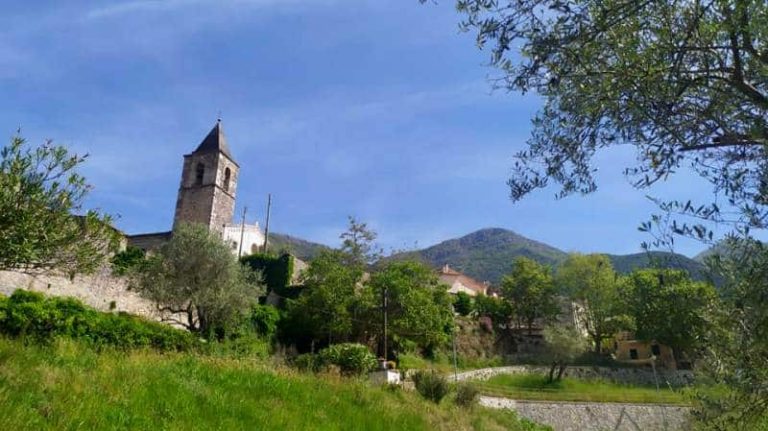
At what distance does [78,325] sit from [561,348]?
2962 cm

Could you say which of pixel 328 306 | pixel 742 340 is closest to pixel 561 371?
pixel 328 306

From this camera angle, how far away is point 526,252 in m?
163

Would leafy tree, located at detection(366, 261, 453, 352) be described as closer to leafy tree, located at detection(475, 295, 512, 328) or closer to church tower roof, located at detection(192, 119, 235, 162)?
leafy tree, located at detection(475, 295, 512, 328)

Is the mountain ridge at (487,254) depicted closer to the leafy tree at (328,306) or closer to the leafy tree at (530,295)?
the leafy tree at (530,295)

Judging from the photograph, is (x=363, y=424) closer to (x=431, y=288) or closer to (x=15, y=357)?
(x=15, y=357)

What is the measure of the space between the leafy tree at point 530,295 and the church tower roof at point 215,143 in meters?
29.6

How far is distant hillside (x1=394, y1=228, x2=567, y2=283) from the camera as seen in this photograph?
5546 inches

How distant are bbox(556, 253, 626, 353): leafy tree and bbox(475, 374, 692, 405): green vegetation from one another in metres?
8.81

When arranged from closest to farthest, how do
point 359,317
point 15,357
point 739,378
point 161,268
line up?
point 739,378
point 15,357
point 161,268
point 359,317

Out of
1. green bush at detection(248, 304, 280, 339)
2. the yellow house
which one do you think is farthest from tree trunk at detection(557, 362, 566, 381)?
green bush at detection(248, 304, 280, 339)

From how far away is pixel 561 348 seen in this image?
35969 mm

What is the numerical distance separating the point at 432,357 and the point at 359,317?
7.41m

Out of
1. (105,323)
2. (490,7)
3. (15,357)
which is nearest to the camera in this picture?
(490,7)

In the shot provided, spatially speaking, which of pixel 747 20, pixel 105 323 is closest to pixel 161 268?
pixel 105 323
